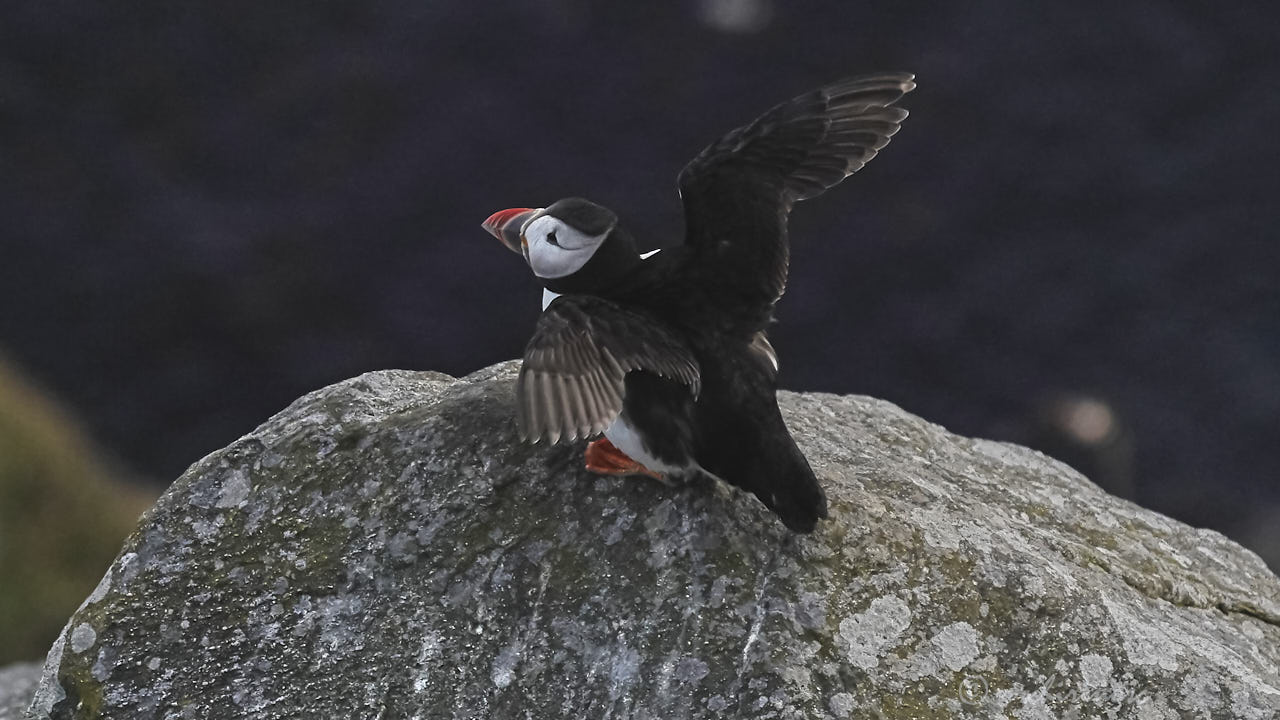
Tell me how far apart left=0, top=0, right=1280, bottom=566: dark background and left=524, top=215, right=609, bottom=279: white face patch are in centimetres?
559

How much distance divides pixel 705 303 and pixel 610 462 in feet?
2.32

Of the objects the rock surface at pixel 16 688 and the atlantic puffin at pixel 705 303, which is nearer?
the atlantic puffin at pixel 705 303

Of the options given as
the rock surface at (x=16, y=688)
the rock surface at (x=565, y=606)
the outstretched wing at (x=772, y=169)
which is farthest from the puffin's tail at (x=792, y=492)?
the rock surface at (x=16, y=688)

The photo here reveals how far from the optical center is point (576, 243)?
15.3ft

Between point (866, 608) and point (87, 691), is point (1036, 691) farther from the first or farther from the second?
point (87, 691)

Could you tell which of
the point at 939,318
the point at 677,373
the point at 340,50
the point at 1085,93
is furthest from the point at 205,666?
the point at 1085,93

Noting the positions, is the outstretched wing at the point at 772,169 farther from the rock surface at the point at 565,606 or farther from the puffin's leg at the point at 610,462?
the rock surface at the point at 565,606

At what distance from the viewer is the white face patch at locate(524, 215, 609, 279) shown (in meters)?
4.64

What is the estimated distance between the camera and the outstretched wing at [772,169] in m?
4.81

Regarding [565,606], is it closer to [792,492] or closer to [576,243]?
[792,492]

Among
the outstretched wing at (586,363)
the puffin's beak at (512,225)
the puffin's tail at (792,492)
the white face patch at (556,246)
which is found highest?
the puffin's beak at (512,225)

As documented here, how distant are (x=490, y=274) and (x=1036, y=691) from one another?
23.8 feet

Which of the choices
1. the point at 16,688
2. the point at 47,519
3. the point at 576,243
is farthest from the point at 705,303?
the point at 47,519

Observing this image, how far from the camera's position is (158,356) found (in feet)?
34.9
